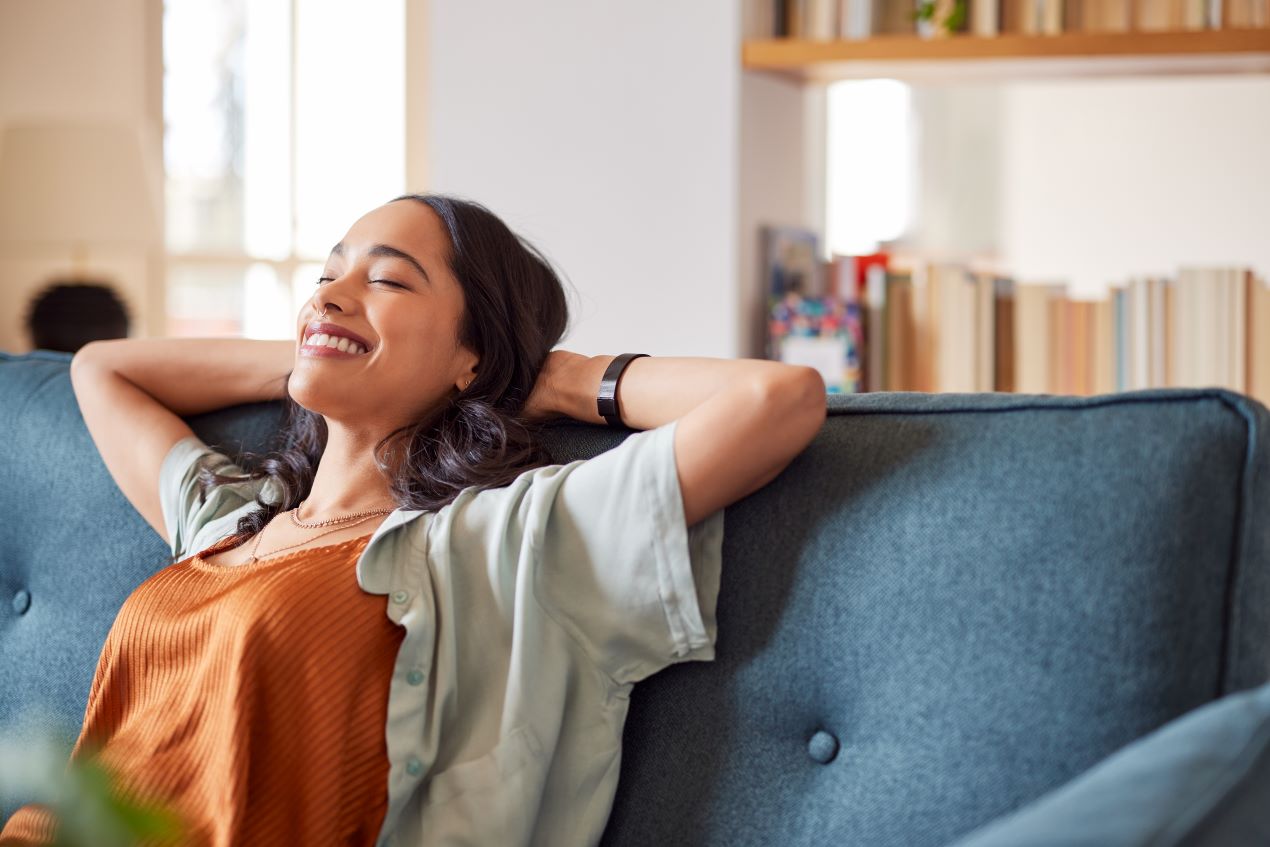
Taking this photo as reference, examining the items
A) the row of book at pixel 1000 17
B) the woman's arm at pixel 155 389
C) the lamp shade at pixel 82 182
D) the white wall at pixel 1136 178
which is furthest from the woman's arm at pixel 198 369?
the white wall at pixel 1136 178

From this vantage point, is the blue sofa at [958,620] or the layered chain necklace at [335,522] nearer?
the blue sofa at [958,620]

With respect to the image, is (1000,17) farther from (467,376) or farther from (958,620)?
(958,620)

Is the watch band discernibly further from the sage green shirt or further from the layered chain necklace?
the layered chain necklace

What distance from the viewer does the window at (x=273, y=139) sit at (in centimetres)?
399

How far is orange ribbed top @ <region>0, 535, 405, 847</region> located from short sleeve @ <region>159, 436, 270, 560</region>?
0.21m

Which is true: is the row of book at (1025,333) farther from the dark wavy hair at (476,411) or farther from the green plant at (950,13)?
the dark wavy hair at (476,411)

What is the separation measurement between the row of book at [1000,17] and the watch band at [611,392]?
125cm

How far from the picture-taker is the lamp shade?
9.97 ft

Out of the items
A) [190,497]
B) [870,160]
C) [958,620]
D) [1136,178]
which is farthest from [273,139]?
[870,160]

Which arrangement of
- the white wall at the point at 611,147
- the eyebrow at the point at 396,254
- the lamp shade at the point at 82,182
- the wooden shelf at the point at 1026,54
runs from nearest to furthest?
the eyebrow at the point at 396,254 → the wooden shelf at the point at 1026,54 → the white wall at the point at 611,147 → the lamp shade at the point at 82,182

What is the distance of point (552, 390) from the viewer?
1.34m

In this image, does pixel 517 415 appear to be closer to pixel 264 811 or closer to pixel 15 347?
pixel 264 811

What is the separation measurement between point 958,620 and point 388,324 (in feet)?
2.16

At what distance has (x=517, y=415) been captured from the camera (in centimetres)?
135
